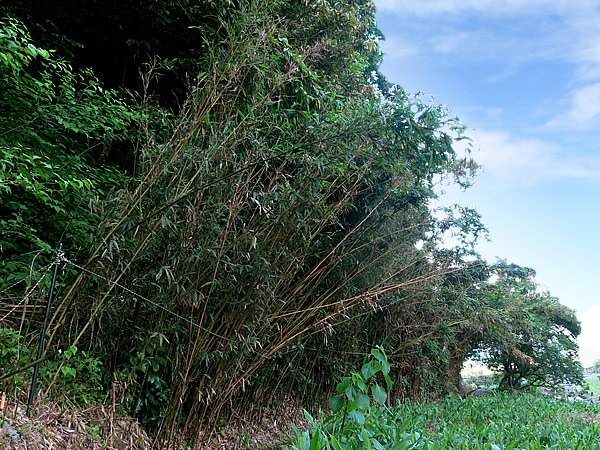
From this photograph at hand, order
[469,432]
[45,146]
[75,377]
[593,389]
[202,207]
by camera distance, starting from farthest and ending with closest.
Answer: [593,389] → [45,146] → [469,432] → [202,207] → [75,377]

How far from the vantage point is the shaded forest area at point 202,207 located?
2068 millimetres

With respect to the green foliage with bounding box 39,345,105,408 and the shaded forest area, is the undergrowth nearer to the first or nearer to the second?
the shaded forest area

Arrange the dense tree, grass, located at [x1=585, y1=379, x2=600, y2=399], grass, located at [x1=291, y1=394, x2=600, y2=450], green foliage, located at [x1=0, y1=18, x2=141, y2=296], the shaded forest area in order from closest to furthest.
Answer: grass, located at [x1=291, y1=394, x2=600, y2=450], the shaded forest area, green foliage, located at [x1=0, y1=18, x2=141, y2=296], the dense tree, grass, located at [x1=585, y1=379, x2=600, y2=399]

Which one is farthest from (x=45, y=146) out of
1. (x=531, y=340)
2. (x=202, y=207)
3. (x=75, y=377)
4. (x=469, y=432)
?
(x=531, y=340)

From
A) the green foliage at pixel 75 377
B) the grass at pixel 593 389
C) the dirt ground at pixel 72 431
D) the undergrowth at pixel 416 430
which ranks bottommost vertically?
the dirt ground at pixel 72 431

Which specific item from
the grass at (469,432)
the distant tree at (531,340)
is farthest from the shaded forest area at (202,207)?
the distant tree at (531,340)

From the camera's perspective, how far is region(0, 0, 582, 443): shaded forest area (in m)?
2.07

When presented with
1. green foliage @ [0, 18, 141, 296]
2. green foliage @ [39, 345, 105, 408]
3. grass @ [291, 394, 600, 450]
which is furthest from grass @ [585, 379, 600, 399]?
green foliage @ [0, 18, 141, 296]

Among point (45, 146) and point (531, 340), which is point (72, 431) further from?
point (531, 340)

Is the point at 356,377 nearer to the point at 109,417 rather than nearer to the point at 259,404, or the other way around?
the point at 109,417

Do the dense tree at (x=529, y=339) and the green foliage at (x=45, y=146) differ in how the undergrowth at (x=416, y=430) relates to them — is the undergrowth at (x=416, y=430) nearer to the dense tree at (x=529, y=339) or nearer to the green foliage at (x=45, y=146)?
the green foliage at (x=45, y=146)

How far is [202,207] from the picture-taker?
2.26 meters

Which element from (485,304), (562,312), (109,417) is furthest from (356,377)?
(562,312)

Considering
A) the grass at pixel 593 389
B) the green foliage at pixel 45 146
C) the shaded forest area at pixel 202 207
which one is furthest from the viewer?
the grass at pixel 593 389
